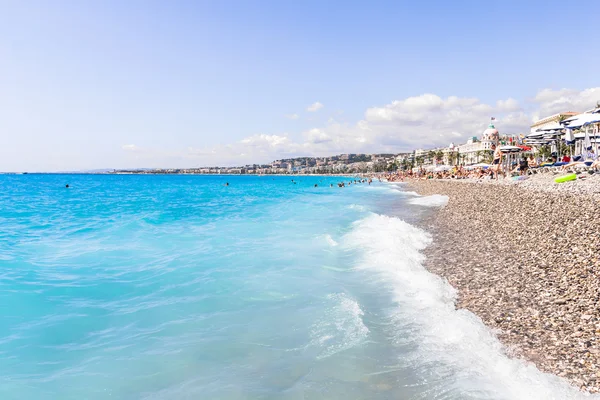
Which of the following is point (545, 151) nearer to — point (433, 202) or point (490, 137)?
point (433, 202)

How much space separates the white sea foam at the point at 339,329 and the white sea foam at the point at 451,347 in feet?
2.38

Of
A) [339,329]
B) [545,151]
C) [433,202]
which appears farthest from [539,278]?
[545,151]

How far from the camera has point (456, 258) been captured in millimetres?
10938

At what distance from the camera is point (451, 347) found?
5879mm

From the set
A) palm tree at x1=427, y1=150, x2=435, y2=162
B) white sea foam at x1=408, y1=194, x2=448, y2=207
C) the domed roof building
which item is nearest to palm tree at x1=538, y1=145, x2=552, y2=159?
white sea foam at x1=408, y1=194, x2=448, y2=207

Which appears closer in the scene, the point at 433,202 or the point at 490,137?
the point at 433,202

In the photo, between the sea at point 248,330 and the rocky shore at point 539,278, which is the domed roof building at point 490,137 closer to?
the rocky shore at point 539,278

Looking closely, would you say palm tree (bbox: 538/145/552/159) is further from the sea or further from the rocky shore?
the sea

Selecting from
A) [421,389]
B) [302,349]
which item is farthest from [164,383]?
[421,389]

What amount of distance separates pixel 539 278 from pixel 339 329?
479cm

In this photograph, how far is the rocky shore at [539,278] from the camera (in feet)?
17.2

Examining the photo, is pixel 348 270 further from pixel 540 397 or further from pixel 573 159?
pixel 573 159

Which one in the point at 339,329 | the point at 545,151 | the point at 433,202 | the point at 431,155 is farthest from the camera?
the point at 431,155

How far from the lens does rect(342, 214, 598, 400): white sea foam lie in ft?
15.3
